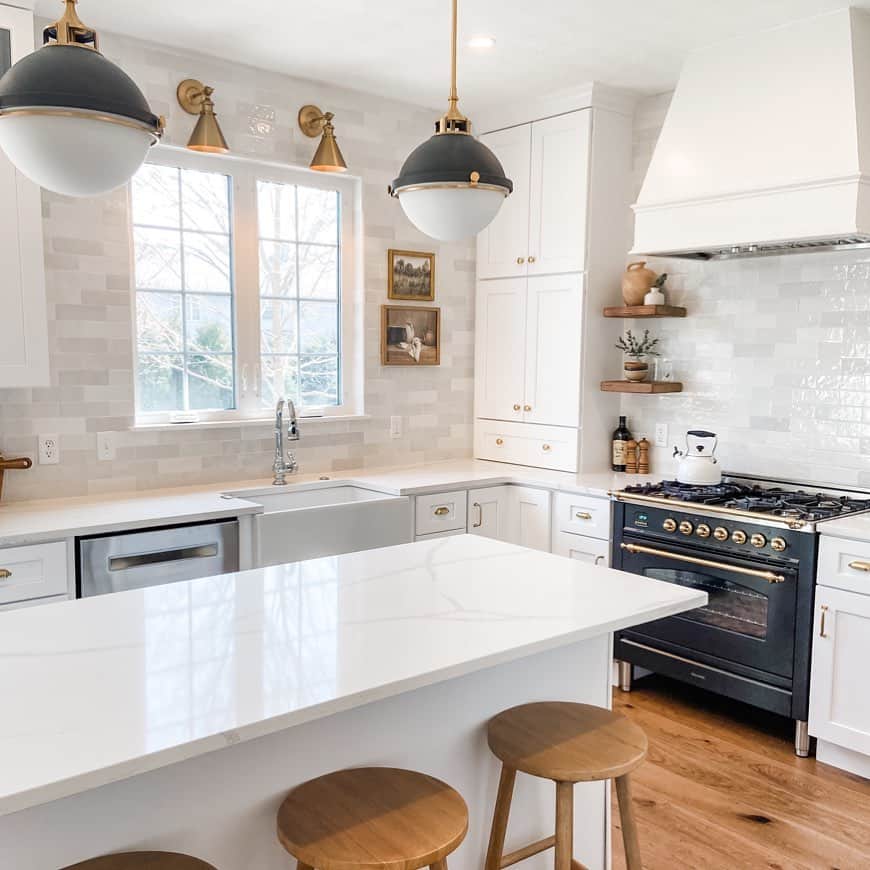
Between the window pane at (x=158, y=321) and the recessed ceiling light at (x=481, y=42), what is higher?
the recessed ceiling light at (x=481, y=42)

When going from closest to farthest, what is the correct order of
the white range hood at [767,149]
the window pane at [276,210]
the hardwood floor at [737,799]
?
1. the hardwood floor at [737,799]
2. the white range hood at [767,149]
3. the window pane at [276,210]

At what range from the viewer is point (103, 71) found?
5.12 ft

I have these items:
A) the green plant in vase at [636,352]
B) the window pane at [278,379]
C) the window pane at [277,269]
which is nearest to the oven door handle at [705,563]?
the green plant in vase at [636,352]

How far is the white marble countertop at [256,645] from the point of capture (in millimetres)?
1287

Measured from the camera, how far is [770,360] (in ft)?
12.6

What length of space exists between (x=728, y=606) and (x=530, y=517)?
41.2 inches

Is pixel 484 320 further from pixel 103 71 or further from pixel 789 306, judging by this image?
pixel 103 71

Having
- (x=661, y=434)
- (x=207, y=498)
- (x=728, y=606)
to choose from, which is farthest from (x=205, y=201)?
(x=728, y=606)

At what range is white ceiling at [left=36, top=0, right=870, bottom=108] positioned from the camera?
10.3ft

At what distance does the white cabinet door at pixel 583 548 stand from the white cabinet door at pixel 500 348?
0.82 m

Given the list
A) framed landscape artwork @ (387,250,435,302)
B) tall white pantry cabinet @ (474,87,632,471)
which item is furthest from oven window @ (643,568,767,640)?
framed landscape artwork @ (387,250,435,302)

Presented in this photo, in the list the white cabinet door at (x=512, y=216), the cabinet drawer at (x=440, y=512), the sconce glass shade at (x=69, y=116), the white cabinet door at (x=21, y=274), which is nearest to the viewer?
the sconce glass shade at (x=69, y=116)

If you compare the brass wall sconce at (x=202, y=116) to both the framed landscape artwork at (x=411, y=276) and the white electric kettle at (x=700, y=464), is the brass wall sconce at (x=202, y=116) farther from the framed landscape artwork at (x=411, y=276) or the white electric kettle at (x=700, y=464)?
the white electric kettle at (x=700, y=464)

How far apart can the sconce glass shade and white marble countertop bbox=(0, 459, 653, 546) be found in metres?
1.59
